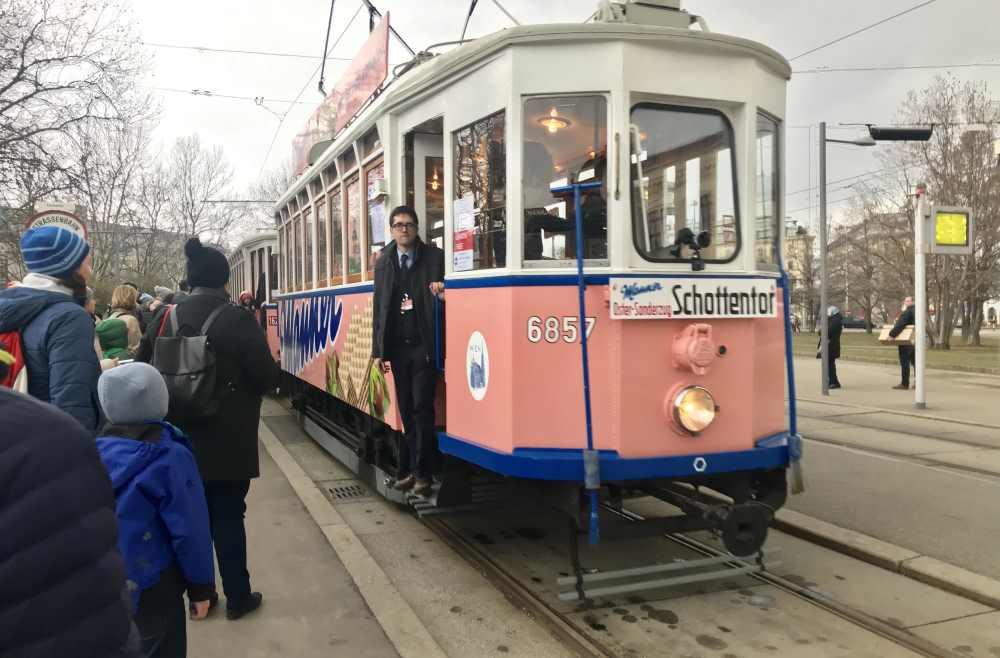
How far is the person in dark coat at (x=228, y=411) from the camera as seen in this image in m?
3.93

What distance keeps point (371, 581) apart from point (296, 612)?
0.51 metres

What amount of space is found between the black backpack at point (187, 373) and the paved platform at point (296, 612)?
1146 mm

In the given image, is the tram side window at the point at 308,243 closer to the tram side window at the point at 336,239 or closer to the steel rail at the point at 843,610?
the tram side window at the point at 336,239

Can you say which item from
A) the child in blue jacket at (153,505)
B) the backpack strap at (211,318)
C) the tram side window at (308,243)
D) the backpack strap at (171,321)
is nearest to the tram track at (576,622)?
the child in blue jacket at (153,505)

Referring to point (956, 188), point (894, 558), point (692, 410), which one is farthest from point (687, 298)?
Answer: point (956, 188)

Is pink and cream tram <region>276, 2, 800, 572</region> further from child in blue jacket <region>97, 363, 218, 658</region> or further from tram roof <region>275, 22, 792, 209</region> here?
child in blue jacket <region>97, 363, 218, 658</region>

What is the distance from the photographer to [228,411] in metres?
3.98

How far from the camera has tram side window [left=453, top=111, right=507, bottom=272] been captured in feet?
14.7

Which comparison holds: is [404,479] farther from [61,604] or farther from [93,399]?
[61,604]

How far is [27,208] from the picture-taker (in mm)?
17094

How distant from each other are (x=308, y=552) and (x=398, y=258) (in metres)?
2.06

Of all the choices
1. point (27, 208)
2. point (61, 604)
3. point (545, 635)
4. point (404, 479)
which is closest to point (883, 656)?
point (545, 635)

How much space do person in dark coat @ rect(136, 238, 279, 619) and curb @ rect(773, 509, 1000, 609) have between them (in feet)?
12.7

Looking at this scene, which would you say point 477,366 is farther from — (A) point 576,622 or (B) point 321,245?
(B) point 321,245
